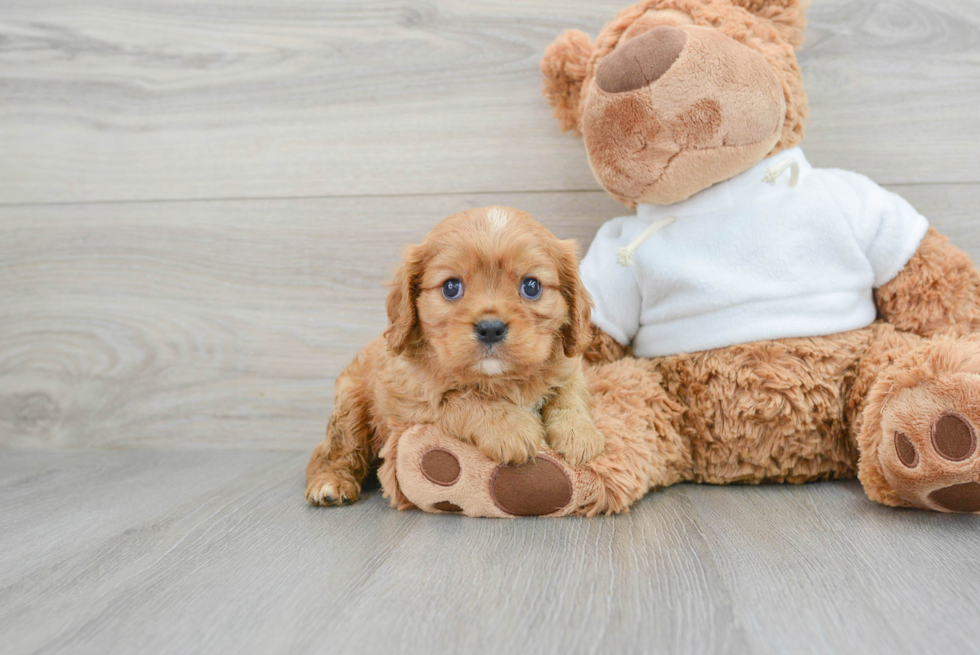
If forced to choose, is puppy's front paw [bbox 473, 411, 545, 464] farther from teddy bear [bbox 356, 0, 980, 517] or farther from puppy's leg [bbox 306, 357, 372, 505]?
puppy's leg [bbox 306, 357, 372, 505]

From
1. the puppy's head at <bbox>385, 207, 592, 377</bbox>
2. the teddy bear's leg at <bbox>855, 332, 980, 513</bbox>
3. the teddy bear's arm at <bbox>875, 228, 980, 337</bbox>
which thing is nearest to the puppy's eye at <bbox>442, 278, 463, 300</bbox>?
the puppy's head at <bbox>385, 207, 592, 377</bbox>

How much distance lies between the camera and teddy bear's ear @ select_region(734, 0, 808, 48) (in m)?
1.48

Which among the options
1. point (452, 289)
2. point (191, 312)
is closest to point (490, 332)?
point (452, 289)

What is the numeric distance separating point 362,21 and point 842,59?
1196 mm

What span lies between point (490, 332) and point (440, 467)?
29 cm

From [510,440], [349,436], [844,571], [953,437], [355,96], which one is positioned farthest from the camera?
[355,96]

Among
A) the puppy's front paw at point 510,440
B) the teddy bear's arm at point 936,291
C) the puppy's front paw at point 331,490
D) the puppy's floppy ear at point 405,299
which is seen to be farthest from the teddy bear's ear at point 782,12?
the puppy's front paw at point 331,490

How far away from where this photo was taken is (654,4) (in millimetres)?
1505

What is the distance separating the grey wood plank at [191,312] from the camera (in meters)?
1.92

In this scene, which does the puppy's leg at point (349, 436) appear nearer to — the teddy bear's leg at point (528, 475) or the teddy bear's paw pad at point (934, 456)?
the teddy bear's leg at point (528, 475)

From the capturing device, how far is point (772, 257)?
1425 mm

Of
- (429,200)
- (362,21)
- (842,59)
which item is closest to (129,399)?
(429,200)

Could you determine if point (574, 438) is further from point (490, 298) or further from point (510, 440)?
point (490, 298)

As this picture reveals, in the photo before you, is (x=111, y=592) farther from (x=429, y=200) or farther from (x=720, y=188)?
(x=720, y=188)
